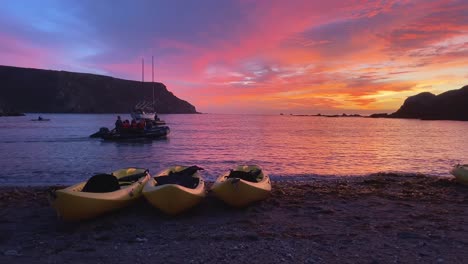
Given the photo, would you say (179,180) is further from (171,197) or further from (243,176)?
(243,176)

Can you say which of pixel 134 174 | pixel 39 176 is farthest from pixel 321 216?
pixel 39 176

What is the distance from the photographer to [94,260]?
641 cm

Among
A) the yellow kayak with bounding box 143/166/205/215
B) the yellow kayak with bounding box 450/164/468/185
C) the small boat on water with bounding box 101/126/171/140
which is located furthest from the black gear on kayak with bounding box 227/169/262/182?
the small boat on water with bounding box 101/126/171/140

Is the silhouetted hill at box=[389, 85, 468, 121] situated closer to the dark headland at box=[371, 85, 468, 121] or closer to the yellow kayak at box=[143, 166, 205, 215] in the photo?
the dark headland at box=[371, 85, 468, 121]

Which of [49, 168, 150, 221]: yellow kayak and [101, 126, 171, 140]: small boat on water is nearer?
[49, 168, 150, 221]: yellow kayak

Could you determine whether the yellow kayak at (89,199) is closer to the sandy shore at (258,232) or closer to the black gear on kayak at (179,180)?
the sandy shore at (258,232)

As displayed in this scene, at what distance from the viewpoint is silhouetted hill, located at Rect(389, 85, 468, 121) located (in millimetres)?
129875

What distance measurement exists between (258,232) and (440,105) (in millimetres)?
150963

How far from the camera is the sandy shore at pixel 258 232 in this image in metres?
6.57

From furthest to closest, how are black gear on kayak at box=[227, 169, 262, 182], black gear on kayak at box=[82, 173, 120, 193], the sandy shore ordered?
1. black gear on kayak at box=[227, 169, 262, 182]
2. black gear on kayak at box=[82, 173, 120, 193]
3. the sandy shore

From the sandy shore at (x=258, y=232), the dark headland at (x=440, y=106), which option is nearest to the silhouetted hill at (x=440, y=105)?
the dark headland at (x=440, y=106)

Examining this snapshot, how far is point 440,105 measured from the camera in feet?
455

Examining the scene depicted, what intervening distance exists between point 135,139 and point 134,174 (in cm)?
2908

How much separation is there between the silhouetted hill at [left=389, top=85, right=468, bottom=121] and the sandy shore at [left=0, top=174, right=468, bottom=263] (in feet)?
454
